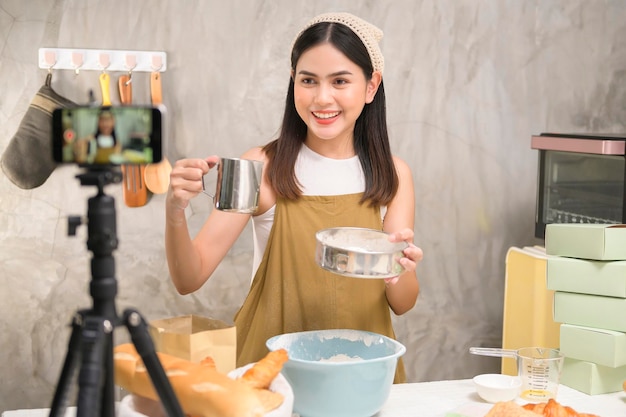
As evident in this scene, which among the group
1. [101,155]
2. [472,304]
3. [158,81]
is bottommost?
[472,304]

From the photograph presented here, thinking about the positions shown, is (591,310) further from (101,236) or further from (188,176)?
(101,236)

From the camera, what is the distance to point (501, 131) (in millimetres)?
3143

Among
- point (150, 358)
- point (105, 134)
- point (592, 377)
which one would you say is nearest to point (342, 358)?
point (592, 377)

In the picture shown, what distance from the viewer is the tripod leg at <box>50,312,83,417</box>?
0.89m

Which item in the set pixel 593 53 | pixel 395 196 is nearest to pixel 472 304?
pixel 593 53

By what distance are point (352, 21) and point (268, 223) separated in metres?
0.51

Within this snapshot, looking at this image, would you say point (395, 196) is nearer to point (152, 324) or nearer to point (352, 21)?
point (352, 21)

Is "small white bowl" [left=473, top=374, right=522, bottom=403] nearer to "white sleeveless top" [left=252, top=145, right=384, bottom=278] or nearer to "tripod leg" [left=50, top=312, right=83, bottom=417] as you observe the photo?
"white sleeveless top" [left=252, top=145, right=384, bottom=278]

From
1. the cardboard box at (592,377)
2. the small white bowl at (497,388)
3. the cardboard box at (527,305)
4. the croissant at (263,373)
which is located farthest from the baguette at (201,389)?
the cardboard box at (527,305)

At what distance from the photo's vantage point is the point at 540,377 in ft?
A: 5.20

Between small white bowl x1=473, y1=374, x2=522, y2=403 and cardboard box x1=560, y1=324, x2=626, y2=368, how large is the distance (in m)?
0.22

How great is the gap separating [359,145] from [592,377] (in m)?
0.76

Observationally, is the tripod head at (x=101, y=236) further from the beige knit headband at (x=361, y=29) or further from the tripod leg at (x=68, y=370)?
the beige knit headband at (x=361, y=29)

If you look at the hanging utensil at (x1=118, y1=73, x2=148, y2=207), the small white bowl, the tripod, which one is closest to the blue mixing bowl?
the small white bowl
